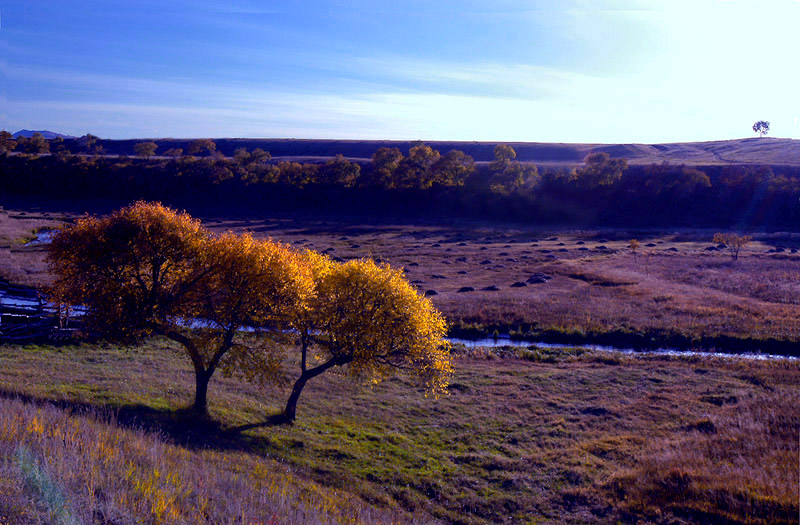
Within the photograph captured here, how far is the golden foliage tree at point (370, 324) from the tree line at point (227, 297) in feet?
0.14

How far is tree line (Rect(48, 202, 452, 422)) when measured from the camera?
1872 cm

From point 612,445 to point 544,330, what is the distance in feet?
64.3

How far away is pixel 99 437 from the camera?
12.3 m

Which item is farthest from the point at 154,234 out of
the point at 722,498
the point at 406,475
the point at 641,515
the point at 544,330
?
the point at 544,330

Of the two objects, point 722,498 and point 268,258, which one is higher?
point 268,258

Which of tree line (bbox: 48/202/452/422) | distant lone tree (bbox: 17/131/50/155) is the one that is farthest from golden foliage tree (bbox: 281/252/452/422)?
distant lone tree (bbox: 17/131/50/155)

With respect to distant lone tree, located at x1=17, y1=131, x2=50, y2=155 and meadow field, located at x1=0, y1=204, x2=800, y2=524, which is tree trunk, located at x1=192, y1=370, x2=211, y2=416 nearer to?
meadow field, located at x1=0, y1=204, x2=800, y2=524

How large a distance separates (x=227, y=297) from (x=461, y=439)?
35.9 feet

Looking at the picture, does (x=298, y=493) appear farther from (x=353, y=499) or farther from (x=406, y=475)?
(x=406, y=475)

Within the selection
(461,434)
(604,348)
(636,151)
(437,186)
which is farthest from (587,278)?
(636,151)

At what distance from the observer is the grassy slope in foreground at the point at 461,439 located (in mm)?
13125

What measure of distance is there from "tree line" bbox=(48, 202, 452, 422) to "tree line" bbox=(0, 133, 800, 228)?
95.7m

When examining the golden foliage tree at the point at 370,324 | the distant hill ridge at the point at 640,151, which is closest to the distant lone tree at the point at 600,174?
the distant hill ridge at the point at 640,151

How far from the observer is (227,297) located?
20.0 meters
